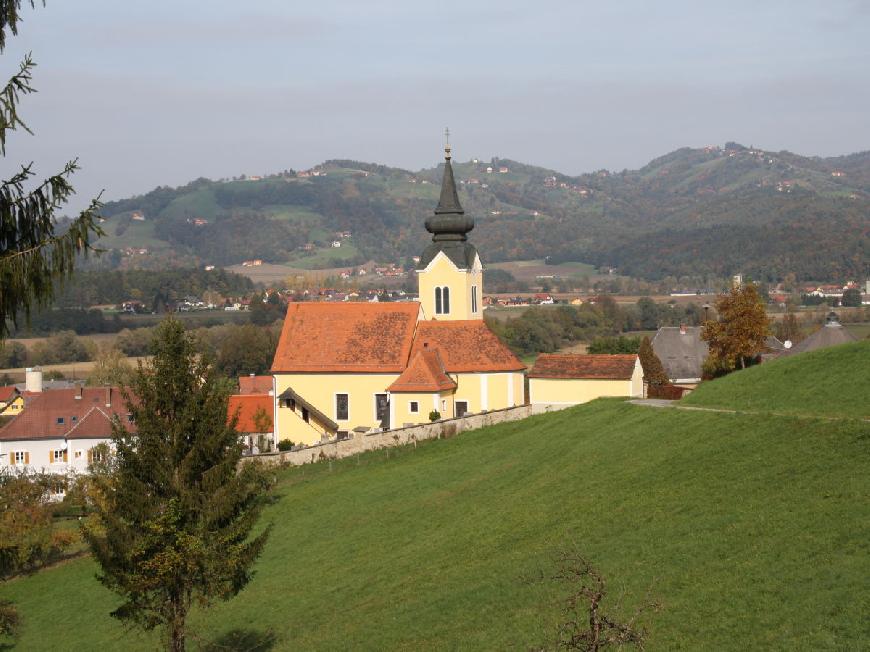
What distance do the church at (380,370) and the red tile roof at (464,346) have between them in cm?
4

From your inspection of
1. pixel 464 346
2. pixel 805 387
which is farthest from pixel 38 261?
pixel 464 346

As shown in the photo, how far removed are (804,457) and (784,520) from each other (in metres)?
3.72

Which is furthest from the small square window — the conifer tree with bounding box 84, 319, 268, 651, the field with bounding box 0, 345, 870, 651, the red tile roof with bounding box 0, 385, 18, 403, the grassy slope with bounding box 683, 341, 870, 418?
the red tile roof with bounding box 0, 385, 18, 403

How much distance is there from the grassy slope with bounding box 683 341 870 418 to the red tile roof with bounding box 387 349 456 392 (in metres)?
13.3

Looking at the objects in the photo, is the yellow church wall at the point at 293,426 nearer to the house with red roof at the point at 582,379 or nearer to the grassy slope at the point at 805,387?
the house with red roof at the point at 582,379

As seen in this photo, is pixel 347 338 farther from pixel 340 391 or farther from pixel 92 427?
pixel 92 427

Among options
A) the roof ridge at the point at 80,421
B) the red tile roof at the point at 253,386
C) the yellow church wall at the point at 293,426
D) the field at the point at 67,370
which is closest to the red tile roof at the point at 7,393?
the field at the point at 67,370

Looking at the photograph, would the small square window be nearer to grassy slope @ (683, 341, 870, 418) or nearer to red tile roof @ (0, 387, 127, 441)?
red tile roof @ (0, 387, 127, 441)

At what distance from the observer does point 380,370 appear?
47.7 m

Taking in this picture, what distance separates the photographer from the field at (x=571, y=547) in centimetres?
1677

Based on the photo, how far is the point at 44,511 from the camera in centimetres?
3812

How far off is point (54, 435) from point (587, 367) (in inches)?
1085

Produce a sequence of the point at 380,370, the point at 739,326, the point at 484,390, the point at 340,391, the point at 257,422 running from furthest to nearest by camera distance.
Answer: the point at 257,422
the point at 340,391
the point at 380,370
the point at 484,390
the point at 739,326

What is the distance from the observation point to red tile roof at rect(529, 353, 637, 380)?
44438 mm
